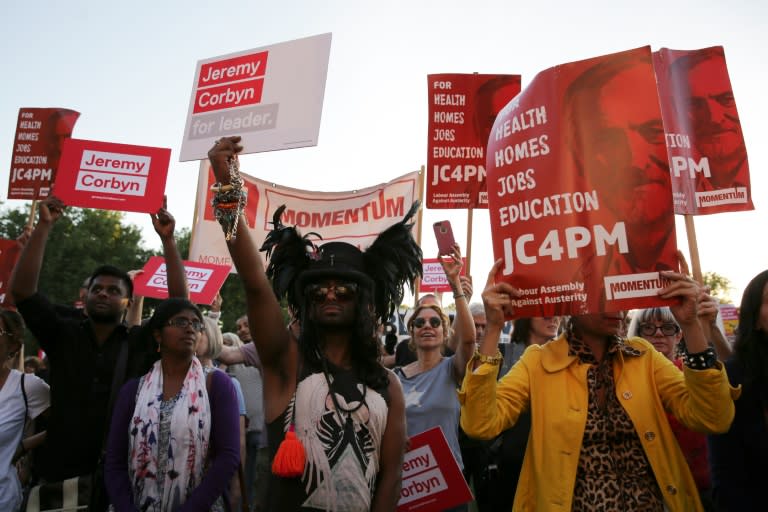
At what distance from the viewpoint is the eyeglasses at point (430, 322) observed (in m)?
4.52

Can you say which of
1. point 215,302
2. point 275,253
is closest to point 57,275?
point 215,302

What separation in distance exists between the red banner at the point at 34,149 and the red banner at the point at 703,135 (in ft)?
19.7

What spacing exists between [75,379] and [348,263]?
195cm

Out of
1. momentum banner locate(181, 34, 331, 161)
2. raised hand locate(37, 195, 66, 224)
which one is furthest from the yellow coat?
raised hand locate(37, 195, 66, 224)

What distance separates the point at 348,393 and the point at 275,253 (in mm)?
688

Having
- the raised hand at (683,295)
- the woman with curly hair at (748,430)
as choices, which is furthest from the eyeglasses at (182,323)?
the woman with curly hair at (748,430)

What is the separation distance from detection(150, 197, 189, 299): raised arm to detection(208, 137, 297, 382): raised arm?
1614 mm

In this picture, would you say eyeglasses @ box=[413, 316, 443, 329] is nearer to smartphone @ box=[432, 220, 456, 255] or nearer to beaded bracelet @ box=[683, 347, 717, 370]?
smartphone @ box=[432, 220, 456, 255]

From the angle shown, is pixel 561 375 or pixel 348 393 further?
pixel 561 375

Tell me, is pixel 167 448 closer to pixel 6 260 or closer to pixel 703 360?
pixel 703 360

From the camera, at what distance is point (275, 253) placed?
271 cm

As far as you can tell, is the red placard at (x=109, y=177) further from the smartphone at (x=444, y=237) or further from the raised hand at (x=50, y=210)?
the smartphone at (x=444, y=237)

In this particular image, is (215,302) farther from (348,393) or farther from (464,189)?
(348,393)

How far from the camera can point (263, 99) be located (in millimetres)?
4719
